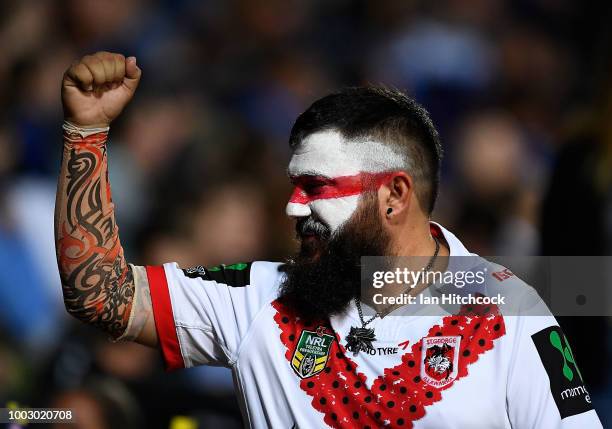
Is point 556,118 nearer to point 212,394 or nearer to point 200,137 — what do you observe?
point 200,137

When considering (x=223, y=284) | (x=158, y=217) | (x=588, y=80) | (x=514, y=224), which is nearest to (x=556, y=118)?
(x=588, y=80)

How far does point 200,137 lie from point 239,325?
8.47 ft

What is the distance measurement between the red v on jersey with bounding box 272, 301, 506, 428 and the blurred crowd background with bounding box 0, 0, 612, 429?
1559 millimetres

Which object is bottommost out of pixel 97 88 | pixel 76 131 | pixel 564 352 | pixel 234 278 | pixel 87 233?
pixel 564 352

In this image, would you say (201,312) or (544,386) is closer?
(544,386)

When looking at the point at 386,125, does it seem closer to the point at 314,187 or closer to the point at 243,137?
the point at 314,187

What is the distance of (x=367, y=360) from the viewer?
318 centimetres

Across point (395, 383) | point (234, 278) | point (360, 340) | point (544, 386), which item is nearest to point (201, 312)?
point (234, 278)

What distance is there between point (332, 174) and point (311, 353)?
1.94 ft

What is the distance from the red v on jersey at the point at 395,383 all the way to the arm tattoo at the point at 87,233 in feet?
2.10

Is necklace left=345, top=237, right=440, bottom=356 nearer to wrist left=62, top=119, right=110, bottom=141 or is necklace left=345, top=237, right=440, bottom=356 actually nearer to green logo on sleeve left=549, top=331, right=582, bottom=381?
green logo on sleeve left=549, top=331, right=582, bottom=381

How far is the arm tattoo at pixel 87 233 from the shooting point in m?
3.03

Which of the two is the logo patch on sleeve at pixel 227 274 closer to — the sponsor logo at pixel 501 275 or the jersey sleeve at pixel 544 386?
the sponsor logo at pixel 501 275

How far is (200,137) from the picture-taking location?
5.71 metres
